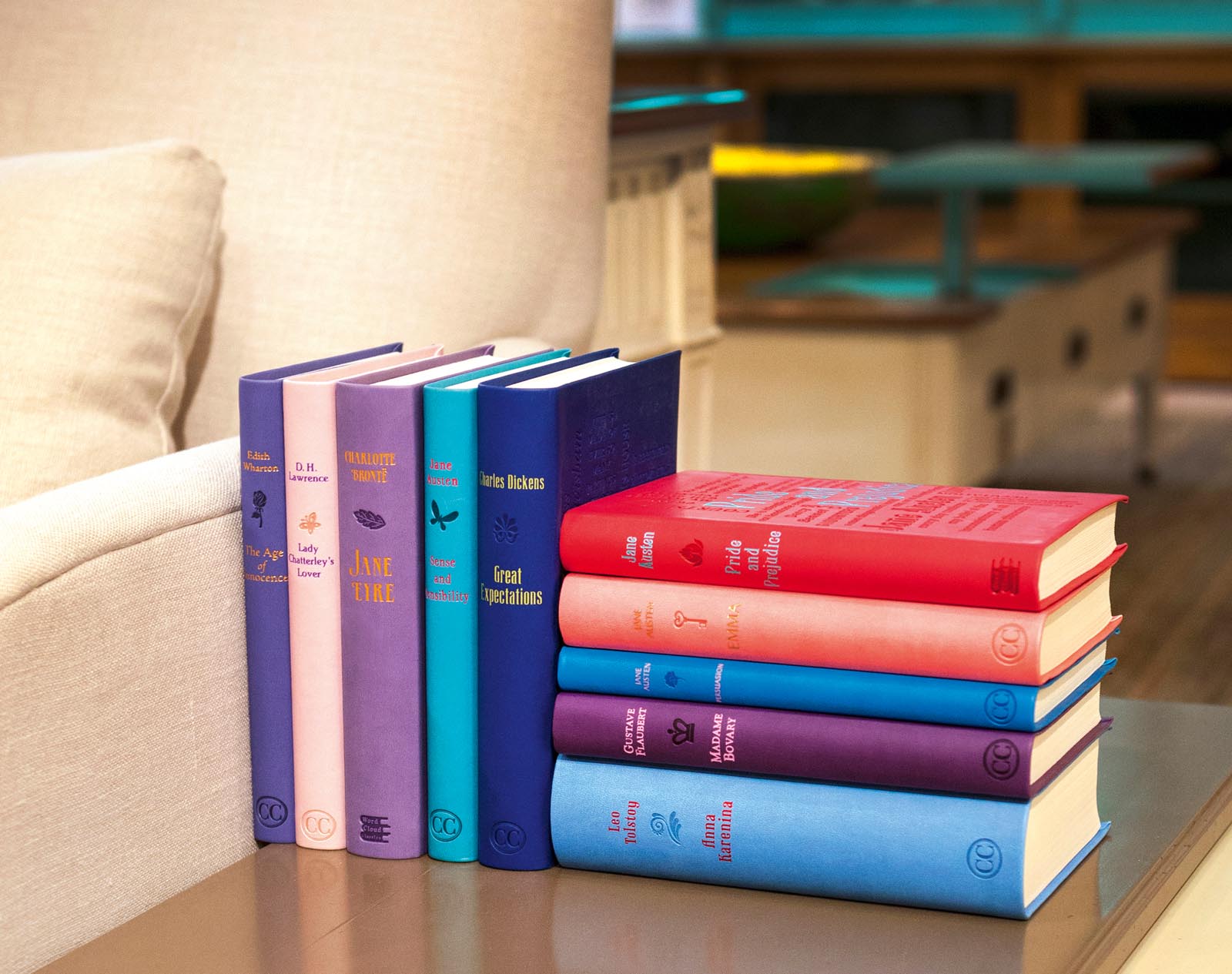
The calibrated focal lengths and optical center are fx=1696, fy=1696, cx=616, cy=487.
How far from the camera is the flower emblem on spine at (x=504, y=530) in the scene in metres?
0.74

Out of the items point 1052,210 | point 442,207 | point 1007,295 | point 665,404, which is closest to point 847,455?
point 1007,295

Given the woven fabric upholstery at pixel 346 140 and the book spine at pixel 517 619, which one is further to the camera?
the woven fabric upholstery at pixel 346 140

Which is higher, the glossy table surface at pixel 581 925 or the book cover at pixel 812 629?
the book cover at pixel 812 629

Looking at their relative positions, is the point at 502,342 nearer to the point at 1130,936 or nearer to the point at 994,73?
the point at 1130,936

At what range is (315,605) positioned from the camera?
0.78 metres

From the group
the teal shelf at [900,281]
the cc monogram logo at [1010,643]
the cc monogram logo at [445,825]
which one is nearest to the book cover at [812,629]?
the cc monogram logo at [1010,643]

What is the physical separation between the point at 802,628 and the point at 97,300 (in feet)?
1.68

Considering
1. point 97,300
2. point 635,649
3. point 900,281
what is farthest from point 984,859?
point 900,281

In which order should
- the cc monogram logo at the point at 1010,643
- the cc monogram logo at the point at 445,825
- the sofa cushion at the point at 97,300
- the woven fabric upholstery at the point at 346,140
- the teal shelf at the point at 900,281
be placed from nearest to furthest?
the cc monogram logo at the point at 1010,643
the cc monogram logo at the point at 445,825
the sofa cushion at the point at 97,300
the woven fabric upholstery at the point at 346,140
the teal shelf at the point at 900,281

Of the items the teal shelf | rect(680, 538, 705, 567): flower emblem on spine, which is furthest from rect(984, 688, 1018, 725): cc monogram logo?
the teal shelf

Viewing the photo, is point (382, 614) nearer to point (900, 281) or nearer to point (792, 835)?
point (792, 835)

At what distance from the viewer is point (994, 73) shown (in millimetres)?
5281

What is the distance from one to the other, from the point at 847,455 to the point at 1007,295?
38cm

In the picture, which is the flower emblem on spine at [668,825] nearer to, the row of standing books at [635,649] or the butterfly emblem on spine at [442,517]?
the row of standing books at [635,649]
